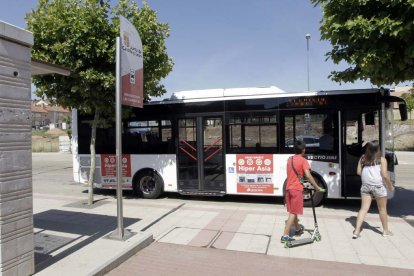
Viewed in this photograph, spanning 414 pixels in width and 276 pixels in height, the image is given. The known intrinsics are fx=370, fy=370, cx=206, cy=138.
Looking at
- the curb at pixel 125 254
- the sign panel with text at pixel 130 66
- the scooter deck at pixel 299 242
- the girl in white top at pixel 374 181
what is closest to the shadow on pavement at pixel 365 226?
the girl in white top at pixel 374 181

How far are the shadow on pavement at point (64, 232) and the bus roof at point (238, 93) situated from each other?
3651 millimetres

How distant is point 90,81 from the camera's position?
27.5 feet

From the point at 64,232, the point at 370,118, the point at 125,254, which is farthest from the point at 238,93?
the point at 125,254

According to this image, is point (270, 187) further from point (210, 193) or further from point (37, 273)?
point (37, 273)

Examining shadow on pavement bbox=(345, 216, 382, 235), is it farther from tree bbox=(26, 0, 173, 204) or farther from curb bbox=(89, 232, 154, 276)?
Answer: tree bbox=(26, 0, 173, 204)

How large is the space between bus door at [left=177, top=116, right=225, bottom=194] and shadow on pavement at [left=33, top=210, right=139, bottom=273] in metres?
2.30

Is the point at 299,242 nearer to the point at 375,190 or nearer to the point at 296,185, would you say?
the point at 296,185

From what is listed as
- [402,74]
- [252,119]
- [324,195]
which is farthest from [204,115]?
[402,74]

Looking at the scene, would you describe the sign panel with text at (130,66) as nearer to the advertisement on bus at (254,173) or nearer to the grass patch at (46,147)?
the advertisement on bus at (254,173)

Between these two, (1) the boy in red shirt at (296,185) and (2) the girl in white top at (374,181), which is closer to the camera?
(1) the boy in red shirt at (296,185)

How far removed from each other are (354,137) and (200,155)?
3.79 meters

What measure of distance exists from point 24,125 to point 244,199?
693 cm

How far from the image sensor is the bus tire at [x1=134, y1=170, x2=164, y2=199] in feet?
33.5

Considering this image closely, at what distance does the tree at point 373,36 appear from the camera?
257 inches
